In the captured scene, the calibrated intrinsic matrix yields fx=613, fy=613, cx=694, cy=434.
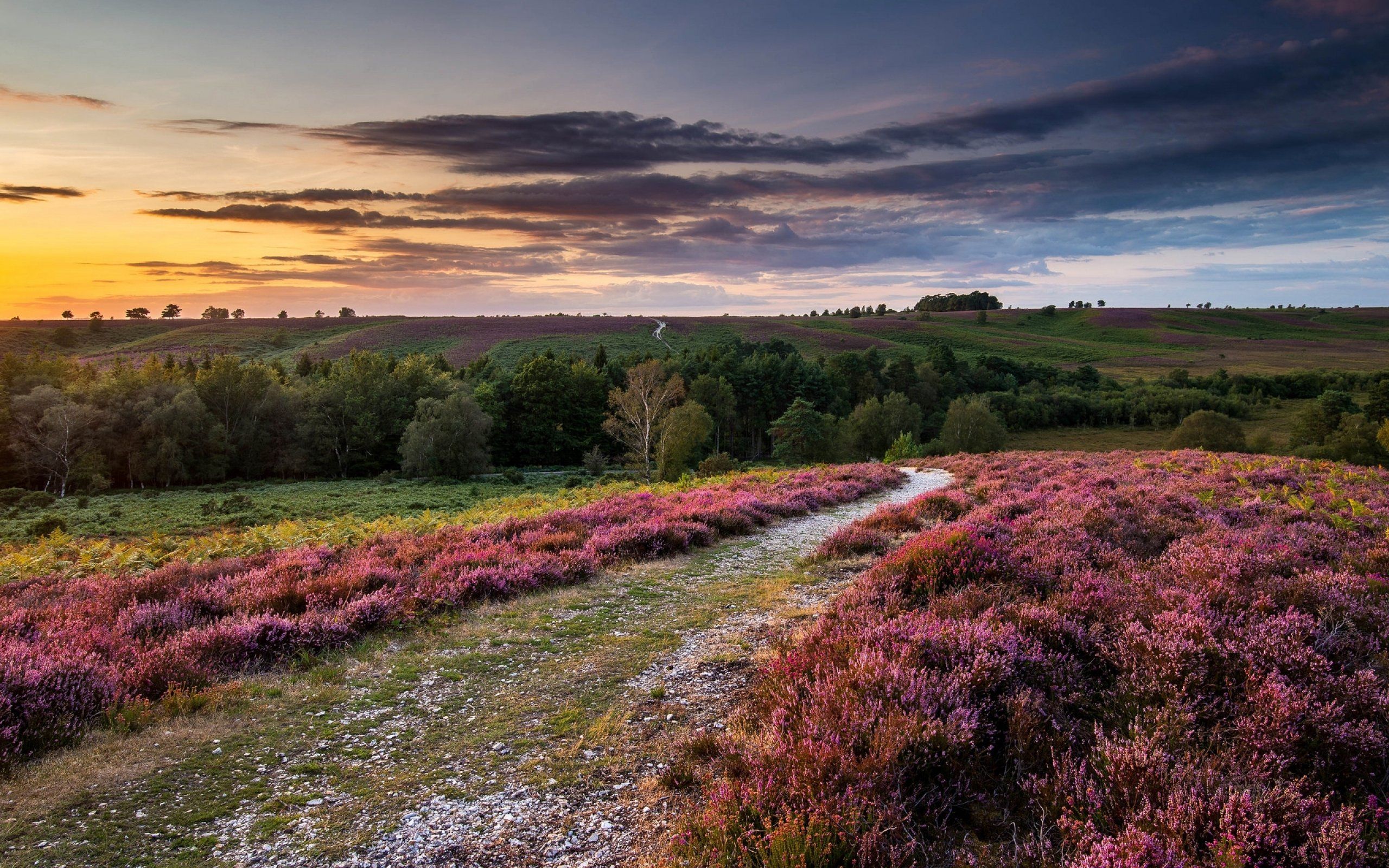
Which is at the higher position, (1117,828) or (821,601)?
(1117,828)

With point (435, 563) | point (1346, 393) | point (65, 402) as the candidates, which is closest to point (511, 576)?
point (435, 563)

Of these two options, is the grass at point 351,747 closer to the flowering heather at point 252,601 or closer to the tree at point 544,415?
the flowering heather at point 252,601

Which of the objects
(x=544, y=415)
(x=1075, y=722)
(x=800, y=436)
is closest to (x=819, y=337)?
(x=800, y=436)

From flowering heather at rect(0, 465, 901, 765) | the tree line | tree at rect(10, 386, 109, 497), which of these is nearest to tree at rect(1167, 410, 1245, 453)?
the tree line

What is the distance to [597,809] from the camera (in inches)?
192

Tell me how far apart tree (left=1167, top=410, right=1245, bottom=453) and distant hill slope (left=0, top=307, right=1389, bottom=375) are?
65.7 metres

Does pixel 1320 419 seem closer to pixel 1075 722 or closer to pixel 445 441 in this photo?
pixel 1075 722

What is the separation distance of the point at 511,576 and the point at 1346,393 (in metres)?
111

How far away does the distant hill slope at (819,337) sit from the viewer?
127562mm

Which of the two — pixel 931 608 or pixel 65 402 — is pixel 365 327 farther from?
pixel 931 608

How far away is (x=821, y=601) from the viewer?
10.1m

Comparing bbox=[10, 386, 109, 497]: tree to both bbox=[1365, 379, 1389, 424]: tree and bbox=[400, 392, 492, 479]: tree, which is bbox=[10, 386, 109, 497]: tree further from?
bbox=[1365, 379, 1389, 424]: tree

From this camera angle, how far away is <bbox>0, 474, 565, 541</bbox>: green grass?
39875mm

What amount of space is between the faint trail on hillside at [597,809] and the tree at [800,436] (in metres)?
66.0
